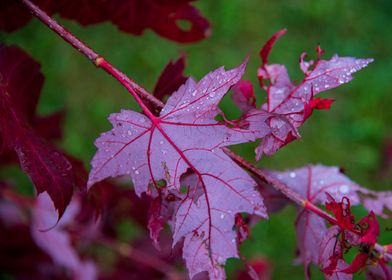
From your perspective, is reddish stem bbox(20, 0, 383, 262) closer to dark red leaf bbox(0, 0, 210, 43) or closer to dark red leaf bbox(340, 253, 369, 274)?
dark red leaf bbox(340, 253, 369, 274)

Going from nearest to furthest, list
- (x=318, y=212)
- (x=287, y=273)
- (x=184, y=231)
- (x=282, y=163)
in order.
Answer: (x=184, y=231) < (x=318, y=212) < (x=287, y=273) < (x=282, y=163)

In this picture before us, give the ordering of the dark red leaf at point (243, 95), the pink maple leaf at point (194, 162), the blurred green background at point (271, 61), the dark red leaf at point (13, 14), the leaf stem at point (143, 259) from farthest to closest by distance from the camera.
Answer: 1. the blurred green background at point (271, 61)
2. the leaf stem at point (143, 259)
3. the dark red leaf at point (13, 14)
4. the dark red leaf at point (243, 95)
5. the pink maple leaf at point (194, 162)

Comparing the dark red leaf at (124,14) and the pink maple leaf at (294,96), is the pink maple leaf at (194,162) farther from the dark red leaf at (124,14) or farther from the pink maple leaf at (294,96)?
the dark red leaf at (124,14)

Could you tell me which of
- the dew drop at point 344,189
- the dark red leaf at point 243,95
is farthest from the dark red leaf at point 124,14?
the dew drop at point 344,189

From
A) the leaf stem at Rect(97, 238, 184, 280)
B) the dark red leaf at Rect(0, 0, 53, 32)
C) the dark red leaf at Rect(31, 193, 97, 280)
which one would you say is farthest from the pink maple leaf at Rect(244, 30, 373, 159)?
the leaf stem at Rect(97, 238, 184, 280)

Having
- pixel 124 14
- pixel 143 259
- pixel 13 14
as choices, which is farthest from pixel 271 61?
pixel 13 14

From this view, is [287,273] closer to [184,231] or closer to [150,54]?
[150,54]

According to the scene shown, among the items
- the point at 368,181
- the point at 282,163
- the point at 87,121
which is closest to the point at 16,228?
the point at 87,121
